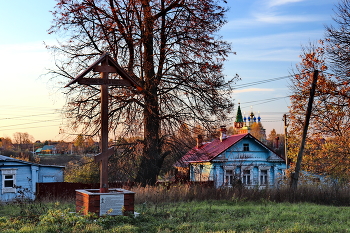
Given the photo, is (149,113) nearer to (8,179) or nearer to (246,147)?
(8,179)

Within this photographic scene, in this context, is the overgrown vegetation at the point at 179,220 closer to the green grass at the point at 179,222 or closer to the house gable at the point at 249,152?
the green grass at the point at 179,222

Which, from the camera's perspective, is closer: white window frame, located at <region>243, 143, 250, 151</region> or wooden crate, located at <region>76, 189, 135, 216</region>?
wooden crate, located at <region>76, 189, 135, 216</region>

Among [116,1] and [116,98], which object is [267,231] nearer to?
[116,98]

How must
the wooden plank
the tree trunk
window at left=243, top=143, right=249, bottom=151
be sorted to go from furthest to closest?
window at left=243, top=143, right=249, bottom=151, the tree trunk, the wooden plank

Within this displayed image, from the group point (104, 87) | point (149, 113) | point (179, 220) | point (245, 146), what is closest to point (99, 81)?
point (104, 87)

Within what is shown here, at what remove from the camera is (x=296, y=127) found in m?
35.2

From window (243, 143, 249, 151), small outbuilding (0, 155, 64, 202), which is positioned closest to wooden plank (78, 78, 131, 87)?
small outbuilding (0, 155, 64, 202)

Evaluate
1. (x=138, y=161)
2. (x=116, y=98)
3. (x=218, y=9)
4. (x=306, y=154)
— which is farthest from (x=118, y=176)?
(x=306, y=154)

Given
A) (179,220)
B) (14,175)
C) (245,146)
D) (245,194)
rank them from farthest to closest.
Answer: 1. (245,146)
2. (14,175)
3. (245,194)
4. (179,220)

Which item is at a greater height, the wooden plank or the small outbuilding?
the wooden plank

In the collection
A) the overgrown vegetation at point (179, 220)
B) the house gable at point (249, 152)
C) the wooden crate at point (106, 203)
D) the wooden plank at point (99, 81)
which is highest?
the wooden plank at point (99, 81)

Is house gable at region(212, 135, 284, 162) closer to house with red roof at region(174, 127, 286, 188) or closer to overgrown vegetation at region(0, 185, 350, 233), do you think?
house with red roof at region(174, 127, 286, 188)

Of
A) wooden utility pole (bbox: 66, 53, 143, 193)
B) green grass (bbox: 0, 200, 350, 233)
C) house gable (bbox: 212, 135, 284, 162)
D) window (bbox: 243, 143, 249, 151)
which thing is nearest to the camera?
green grass (bbox: 0, 200, 350, 233)

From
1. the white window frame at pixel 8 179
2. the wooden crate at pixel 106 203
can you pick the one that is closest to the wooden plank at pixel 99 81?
the wooden crate at pixel 106 203
